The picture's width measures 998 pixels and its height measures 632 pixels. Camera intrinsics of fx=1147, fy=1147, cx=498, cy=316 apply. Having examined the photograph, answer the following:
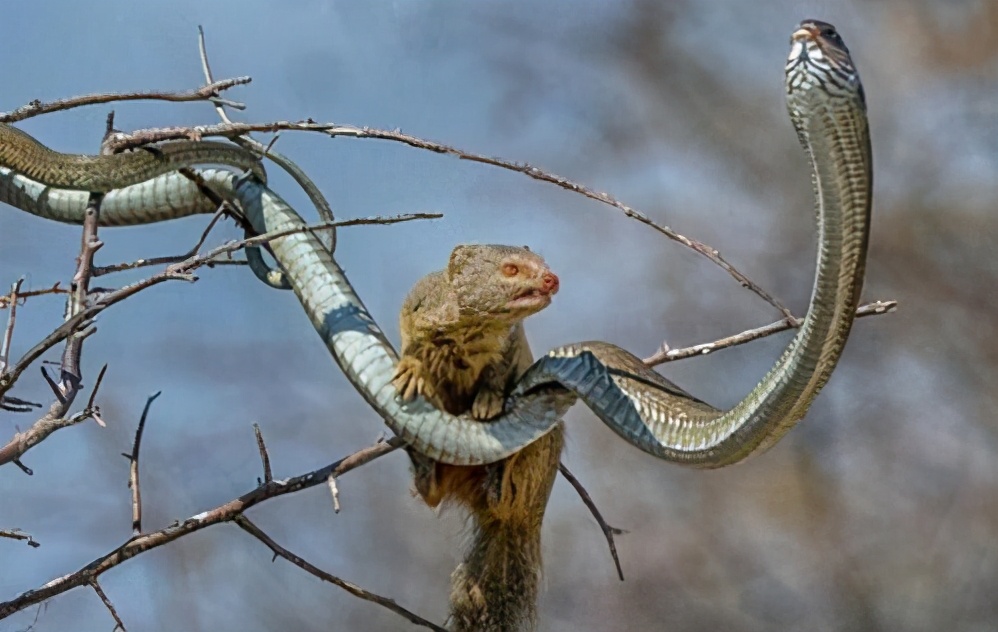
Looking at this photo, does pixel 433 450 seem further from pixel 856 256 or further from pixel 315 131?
pixel 856 256

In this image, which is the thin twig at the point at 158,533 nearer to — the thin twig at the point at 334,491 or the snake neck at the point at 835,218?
the thin twig at the point at 334,491

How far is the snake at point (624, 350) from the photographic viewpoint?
4.95 feet

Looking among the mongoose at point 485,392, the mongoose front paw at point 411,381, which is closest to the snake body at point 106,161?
the mongoose at point 485,392

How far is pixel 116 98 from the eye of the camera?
2471 mm

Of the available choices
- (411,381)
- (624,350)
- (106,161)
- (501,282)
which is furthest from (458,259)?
(106,161)

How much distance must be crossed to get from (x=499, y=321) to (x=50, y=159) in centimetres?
122

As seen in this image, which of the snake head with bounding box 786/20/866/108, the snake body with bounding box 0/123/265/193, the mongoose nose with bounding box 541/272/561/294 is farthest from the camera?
the snake body with bounding box 0/123/265/193

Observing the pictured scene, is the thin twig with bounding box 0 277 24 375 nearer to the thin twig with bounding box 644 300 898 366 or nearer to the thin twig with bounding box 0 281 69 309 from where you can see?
the thin twig with bounding box 0 281 69 309

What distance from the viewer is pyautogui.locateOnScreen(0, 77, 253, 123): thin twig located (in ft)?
7.80

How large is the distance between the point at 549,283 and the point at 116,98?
1013mm

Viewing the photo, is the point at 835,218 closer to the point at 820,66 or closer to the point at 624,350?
the point at 820,66

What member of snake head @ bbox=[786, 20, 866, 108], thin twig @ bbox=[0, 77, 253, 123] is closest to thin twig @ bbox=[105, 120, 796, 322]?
thin twig @ bbox=[0, 77, 253, 123]

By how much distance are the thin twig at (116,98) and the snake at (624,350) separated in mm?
476

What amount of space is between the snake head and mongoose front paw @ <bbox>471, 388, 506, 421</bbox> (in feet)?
4.00
